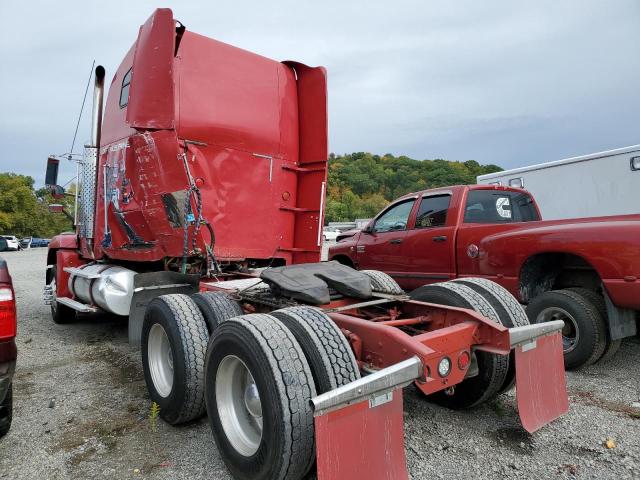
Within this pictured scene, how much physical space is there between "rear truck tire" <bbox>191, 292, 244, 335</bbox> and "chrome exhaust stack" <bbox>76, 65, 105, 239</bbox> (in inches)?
120

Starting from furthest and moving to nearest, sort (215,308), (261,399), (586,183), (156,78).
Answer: (586,183), (156,78), (215,308), (261,399)

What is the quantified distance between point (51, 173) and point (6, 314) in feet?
14.3

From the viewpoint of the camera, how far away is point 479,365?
9.95 feet

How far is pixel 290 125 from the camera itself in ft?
17.5

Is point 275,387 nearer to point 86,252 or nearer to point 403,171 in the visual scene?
point 86,252

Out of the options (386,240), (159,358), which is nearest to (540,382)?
(159,358)

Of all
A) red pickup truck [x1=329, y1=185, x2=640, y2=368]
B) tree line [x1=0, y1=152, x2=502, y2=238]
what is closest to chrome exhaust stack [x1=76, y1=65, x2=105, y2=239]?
red pickup truck [x1=329, y1=185, x2=640, y2=368]

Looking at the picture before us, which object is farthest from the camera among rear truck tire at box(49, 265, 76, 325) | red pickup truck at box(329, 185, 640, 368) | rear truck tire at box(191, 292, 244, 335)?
rear truck tire at box(49, 265, 76, 325)

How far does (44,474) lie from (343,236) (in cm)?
595

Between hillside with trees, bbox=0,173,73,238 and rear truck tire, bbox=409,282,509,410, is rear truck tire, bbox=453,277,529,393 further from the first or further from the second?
hillside with trees, bbox=0,173,73,238

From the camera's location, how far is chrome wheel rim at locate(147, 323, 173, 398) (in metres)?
3.52

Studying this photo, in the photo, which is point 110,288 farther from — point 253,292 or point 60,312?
point 60,312

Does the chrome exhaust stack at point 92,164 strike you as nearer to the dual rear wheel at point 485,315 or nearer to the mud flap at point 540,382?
the dual rear wheel at point 485,315

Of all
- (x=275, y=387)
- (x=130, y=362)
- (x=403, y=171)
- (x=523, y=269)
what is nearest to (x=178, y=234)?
(x=130, y=362)
